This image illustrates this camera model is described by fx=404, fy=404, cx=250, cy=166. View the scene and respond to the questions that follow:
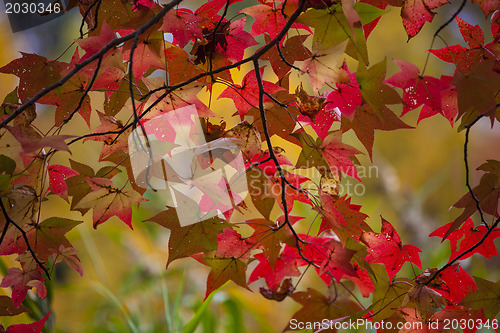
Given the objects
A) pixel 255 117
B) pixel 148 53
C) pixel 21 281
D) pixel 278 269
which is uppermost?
pixel 148 53

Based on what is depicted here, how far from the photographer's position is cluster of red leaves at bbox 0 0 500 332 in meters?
0.40

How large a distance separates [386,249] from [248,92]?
0.28 metres

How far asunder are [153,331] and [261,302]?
0.60 meters

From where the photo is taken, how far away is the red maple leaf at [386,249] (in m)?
0.54

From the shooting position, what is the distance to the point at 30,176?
44 centimetres

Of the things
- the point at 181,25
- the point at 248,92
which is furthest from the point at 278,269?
the point at 181,25

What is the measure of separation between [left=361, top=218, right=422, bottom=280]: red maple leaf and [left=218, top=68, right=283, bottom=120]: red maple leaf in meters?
0.23

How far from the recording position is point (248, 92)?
1.64ft

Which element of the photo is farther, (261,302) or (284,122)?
(261,302)

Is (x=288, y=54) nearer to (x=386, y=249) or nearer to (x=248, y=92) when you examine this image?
(x=248, y=92)

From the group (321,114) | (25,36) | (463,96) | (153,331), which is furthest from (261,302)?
(25,36)

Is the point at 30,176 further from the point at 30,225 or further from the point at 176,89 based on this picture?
the point at 176,89

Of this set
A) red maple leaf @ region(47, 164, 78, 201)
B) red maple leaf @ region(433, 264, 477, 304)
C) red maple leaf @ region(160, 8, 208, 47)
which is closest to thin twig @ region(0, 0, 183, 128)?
red maple leaf @ region(160, 8, 208, 47)

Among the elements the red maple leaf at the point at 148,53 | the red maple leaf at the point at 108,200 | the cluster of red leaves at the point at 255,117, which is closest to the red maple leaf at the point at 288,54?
the cluster of red leaves at the point at 255,117
